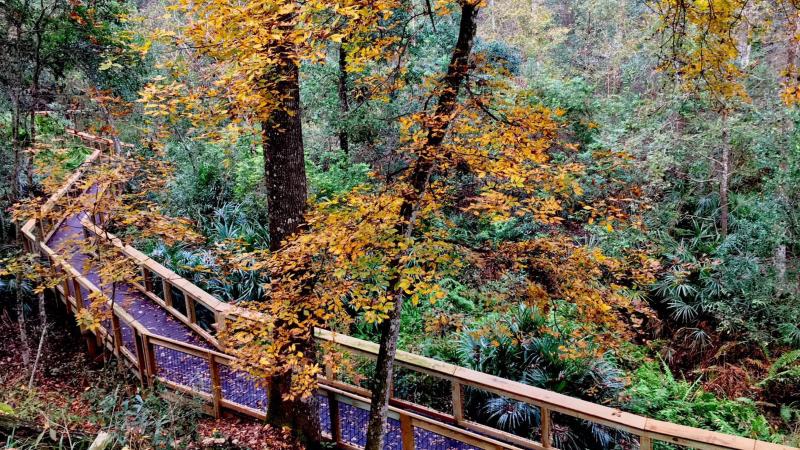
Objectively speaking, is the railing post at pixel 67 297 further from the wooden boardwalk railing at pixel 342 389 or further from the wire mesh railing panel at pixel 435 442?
the wire mesh railing panel at pixel 435 442

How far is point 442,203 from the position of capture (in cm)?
460

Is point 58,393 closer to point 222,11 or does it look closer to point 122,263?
point 122,263

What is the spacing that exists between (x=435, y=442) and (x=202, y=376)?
3305 mm

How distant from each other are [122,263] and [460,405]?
180 inches

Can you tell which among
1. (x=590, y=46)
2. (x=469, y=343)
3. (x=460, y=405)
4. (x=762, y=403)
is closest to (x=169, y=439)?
(x=460, y=405)

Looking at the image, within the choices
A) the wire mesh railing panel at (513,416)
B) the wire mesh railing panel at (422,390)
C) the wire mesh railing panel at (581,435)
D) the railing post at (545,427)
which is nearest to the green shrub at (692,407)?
the wire mesh railing panel at (581,435)

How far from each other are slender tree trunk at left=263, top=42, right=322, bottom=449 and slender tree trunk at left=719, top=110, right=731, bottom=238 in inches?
377

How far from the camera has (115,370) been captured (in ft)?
23.0

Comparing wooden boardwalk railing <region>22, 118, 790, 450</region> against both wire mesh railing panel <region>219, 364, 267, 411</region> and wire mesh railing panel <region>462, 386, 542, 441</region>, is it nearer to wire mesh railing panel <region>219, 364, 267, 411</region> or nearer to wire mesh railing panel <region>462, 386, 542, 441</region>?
wire mesh railing panel <region>219, 364, 267, 411</region>

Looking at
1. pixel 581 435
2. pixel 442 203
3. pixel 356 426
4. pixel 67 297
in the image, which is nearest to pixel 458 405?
pixel 356 426

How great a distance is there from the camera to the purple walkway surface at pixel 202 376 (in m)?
5.34

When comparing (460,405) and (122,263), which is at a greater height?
(122,263)

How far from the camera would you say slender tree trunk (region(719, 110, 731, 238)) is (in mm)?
10656

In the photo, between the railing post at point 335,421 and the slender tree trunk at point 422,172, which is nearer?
the slender tree trunk at point 422,172
